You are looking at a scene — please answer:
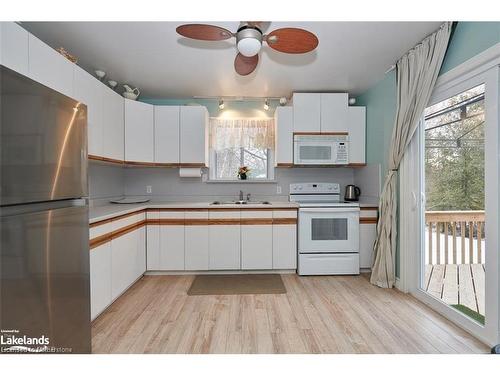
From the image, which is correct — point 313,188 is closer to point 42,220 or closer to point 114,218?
point 114,218

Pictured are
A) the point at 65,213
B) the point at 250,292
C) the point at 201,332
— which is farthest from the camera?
the point at 250,292

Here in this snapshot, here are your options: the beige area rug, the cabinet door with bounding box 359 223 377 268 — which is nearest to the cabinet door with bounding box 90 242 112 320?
the beige area rug

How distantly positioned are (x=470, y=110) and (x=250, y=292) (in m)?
2.46

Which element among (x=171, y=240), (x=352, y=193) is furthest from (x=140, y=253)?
(x=352, y=193)

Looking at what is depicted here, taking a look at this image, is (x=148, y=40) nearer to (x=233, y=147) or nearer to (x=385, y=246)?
(x=233, y=147)

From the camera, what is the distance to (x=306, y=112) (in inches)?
130

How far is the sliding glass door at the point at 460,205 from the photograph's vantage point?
1689mm

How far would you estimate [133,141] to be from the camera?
308 centimetres

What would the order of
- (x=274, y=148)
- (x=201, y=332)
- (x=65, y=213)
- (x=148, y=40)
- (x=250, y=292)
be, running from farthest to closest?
(x=274, y=148)
(x=250, y=292)
(x=148, y=40)
(x=201, y=332)
(x=65, y=213)

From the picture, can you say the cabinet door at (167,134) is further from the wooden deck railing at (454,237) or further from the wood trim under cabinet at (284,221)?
the wooden deck railing at (454,237)

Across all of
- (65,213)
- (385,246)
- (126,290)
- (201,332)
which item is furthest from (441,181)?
(126,290)

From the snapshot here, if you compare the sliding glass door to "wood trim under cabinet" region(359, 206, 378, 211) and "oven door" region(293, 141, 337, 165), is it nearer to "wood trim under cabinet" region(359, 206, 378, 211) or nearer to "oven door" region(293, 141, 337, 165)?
"wood trim under cabinet" region(359, 206, 378, 211)

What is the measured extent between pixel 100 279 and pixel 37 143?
144 centimetres

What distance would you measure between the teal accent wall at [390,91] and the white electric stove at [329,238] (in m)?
0.51
